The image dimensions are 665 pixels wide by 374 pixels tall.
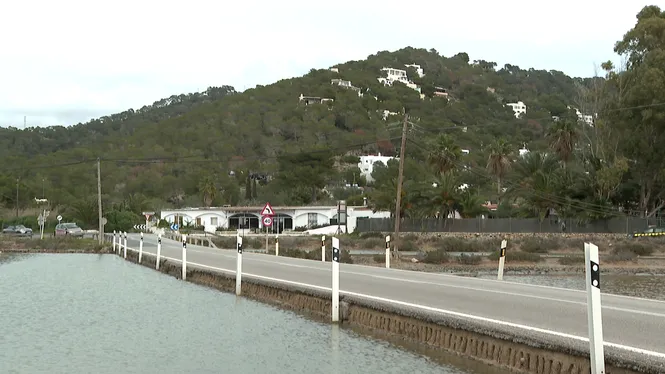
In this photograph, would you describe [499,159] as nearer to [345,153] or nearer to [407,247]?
[407,247]

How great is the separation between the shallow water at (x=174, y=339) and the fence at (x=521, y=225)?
53.5m

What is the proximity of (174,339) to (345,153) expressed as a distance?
13909 centimetres

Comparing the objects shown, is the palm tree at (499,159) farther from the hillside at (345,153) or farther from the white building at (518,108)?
the white building at (518,108)

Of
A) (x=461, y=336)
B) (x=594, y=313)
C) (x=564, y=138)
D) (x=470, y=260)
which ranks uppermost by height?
(x=564, y=138)

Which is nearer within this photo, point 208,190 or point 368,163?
point 208,190

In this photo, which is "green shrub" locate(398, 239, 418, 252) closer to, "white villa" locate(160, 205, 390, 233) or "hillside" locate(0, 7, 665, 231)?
"hillside" locate(0, 7, 665, 231)

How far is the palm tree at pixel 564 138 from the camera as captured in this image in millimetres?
78562

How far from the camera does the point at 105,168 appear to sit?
13000 cm

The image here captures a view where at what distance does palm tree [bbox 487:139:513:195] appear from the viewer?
88.5 m

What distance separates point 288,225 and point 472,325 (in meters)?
84.8

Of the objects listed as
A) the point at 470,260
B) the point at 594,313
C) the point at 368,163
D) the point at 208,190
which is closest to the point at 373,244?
the point at 470,260

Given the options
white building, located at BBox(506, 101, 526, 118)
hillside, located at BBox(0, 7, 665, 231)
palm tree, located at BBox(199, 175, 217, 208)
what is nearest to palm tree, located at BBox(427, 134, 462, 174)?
hillside, located at BBox(0, 7, 665, 231)

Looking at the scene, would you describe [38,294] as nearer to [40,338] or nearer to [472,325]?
[40,338]

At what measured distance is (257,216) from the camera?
99375 millimetres
